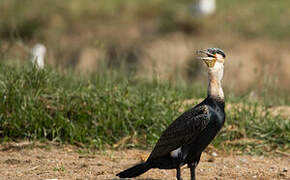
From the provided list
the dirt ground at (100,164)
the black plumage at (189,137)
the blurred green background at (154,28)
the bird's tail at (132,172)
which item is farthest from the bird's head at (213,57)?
the blurred green background at (154,28)

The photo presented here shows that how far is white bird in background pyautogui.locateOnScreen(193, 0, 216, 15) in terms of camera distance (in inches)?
672

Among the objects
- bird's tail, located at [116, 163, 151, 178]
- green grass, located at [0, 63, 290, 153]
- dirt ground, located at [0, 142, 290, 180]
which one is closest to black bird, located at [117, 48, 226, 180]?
bird's tail, located at [116, 163, 151, 178]

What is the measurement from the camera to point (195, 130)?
4078mm

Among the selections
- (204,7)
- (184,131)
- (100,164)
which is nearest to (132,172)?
(184,131)

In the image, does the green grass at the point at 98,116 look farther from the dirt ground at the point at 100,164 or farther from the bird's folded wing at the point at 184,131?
the bird's folded wing at the point at 184,131

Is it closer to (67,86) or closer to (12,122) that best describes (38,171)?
(12,122)

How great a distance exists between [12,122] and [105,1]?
1333 cm

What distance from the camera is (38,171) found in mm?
4789

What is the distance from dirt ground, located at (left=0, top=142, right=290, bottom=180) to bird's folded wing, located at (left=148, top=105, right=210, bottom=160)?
51 centimetres

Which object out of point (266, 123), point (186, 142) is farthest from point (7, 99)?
point (266, 123)

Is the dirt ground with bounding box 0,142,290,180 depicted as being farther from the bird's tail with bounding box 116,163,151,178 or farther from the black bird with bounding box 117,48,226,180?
the black bird with bounding box 117,48,226,180

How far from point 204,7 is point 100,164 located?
12653 millimetres

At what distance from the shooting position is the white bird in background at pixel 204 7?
17062 millimetres

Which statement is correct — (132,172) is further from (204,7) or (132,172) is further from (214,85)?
(204,7)
